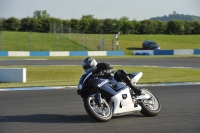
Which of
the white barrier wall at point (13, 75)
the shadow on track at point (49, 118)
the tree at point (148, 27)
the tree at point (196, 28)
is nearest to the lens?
the shadow on track at point (49, 118)

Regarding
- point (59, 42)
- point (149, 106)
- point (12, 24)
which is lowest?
point (149, 106)

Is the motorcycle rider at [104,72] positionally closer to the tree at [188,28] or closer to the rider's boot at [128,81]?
the rider's boot at [128,81]

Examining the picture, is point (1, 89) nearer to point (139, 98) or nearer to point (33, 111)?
point (33, 111)

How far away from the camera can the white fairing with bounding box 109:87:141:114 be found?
7.09m

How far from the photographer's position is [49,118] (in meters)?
7.34

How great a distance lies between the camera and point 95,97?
22.8 feet

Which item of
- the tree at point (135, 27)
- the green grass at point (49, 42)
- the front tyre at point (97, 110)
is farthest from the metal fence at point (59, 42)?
the front tyre at point (97, 110)

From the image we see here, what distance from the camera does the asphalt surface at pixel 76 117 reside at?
20.7ft

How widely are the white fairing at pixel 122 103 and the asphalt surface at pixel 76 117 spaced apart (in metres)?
0.17

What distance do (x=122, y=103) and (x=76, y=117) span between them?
34.1 inches

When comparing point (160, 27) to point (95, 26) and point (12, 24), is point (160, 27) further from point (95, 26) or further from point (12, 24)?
point (12, 24)

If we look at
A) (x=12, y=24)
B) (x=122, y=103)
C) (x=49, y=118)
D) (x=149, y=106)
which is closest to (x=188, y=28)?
(x=12, y=24)

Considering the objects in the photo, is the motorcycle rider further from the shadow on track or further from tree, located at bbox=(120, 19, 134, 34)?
tree, located at bbox=(120, 19, 134, 34)

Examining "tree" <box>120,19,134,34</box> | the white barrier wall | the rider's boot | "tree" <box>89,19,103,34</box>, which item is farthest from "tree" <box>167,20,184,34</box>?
the rider's boot
